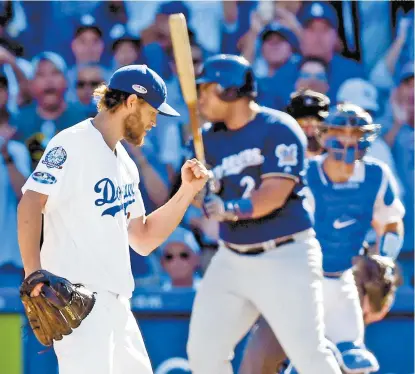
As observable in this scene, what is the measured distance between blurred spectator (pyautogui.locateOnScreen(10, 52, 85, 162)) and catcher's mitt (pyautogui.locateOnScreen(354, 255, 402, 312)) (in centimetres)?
241

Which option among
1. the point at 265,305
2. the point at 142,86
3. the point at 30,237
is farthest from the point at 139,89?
the point at 265,305

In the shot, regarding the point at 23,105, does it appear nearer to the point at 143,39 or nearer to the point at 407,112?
the point at 143,39

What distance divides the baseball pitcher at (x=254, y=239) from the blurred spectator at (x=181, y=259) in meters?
1.98

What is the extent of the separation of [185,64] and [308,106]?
159 cm

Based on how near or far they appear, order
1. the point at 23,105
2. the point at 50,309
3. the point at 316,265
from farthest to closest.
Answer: the point at 23,105 → the point at 316,265 → the point at 50,309

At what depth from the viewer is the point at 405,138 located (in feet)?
25.5

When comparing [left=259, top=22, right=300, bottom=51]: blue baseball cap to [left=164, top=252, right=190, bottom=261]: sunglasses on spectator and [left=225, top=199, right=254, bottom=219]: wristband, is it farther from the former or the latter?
[left=225, top=199, right=254, bottom=219]: wristband

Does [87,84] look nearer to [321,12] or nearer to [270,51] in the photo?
[270,51]

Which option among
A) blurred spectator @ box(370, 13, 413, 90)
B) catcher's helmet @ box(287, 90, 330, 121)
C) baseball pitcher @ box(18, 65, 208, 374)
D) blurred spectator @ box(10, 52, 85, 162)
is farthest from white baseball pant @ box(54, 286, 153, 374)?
blurred spectator @ box(370, 13, 413, 90)

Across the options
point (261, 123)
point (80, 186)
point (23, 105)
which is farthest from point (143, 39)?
point (80, 186)

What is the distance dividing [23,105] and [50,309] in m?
3.70

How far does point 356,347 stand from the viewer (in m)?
5.83

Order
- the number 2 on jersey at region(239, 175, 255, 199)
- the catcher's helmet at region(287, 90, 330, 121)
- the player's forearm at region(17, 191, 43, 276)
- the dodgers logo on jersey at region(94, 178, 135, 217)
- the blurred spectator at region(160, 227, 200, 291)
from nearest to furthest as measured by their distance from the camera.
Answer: the player's forearm at region(17, 191, 43, 276)
the dodgers logo on jersey at region(94, 178, 135, 217)
the number 2 on jersey at region(239, 175, 255, 199)
the catcher's helmet at region(287, 90, 330, 121)
the blurred spectator at region(160, 227, 200, 291)

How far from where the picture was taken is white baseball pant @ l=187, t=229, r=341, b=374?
532 cm
